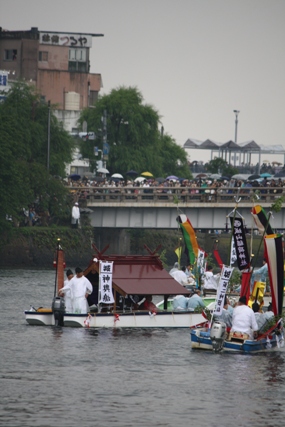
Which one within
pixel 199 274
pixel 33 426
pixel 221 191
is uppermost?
pixel 221 191

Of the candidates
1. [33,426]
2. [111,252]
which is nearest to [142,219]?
[111,252]

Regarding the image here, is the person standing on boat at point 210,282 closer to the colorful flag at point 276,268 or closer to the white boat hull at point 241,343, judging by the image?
the white boat hull at point 241,343

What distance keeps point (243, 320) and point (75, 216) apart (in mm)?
58393

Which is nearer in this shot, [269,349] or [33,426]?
[33,426]

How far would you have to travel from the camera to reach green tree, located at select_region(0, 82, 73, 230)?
93312mm

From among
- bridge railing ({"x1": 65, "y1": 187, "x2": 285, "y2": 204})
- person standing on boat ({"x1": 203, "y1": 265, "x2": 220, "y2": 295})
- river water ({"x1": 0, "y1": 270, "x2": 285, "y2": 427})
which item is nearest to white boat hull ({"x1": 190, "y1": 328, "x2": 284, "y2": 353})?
river water ({"x1": 0, "y1": 270, "x2": 285, "y2": 427})

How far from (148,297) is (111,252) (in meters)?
56.1

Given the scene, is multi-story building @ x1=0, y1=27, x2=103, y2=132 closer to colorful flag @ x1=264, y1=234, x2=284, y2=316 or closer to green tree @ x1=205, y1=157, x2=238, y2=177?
green tree @ x1=205, y1=157, x2=238, y2=177

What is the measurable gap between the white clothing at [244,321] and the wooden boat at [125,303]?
7168 mm

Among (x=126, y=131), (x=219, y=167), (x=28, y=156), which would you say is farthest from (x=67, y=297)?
(x=219, y=167)

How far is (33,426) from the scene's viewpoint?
103ft

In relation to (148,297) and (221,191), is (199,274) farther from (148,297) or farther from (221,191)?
(221,191)

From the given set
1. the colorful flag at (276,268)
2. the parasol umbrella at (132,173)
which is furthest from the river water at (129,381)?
the parasol umbrella at (132,173)

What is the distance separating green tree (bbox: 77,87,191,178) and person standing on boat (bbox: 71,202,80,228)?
25598 millimetres
